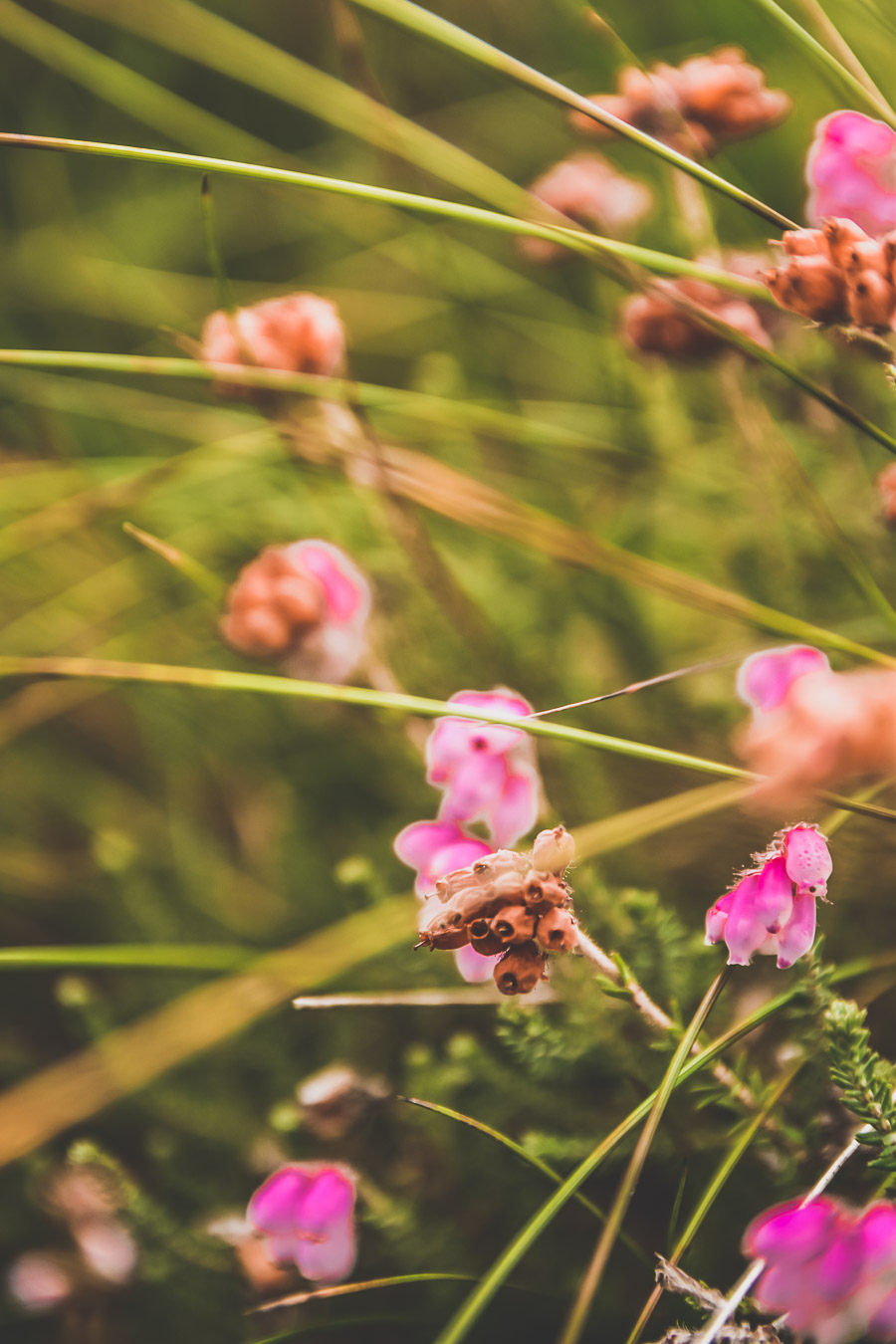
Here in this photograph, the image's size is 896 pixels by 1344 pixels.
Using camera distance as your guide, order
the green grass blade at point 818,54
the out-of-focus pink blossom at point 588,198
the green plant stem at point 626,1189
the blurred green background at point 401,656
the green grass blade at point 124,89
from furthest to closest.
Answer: the green grass blade at point 124,89 < the out-of-focus pink blossom at point 588,198 < the blurred green background at point 401,656 < the green grass blade at point 818,54 < the green plant stem at point 626,1189

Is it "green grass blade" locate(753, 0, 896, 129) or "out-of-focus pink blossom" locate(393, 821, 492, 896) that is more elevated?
"green grass blade" locate(753, 0, 896, 129)

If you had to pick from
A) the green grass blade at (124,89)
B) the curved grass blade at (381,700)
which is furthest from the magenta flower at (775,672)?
the green grass blade at (124,89)

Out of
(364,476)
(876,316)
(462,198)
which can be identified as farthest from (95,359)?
(462,198)

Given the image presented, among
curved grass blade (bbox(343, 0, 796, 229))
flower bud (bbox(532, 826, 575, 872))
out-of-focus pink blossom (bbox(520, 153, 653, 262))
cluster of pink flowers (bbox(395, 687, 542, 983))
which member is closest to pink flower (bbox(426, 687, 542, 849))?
cluster of pink flowers (bbox(395, 687, 542, 983))

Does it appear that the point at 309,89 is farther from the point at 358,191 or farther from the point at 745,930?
the point at 745,930

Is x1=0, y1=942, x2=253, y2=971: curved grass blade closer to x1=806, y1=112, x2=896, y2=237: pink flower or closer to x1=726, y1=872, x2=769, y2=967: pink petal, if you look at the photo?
x1=726, y1=872, x2=769, y2=967: pink petal

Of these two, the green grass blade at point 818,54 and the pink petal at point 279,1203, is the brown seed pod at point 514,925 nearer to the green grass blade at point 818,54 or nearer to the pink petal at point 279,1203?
the pink petal at point 279,1203
